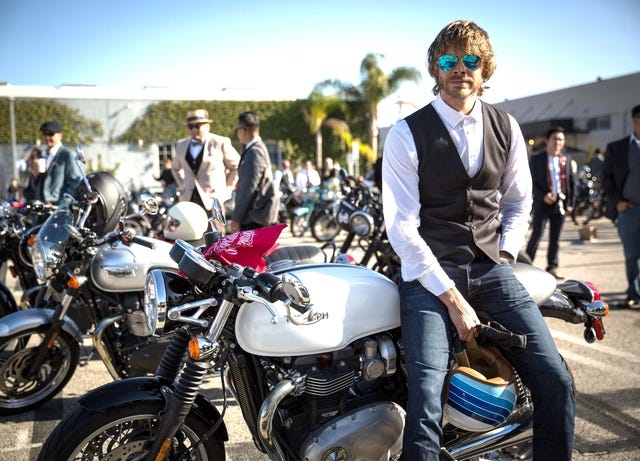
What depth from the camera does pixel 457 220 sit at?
7.65 feet

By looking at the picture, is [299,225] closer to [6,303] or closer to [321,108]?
[6,303]

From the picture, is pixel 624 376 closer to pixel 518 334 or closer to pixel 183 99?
pixel 518 334

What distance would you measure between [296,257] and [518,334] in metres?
1.83

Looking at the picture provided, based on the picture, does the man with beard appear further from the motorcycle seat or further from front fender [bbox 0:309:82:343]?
front fender [bbox 0:309:82:343]

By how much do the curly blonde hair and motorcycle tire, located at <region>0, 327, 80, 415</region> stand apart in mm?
2801

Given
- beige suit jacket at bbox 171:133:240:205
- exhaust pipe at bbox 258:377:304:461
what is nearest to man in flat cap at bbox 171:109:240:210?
beige suit jacket at bbox 171:133:240:205

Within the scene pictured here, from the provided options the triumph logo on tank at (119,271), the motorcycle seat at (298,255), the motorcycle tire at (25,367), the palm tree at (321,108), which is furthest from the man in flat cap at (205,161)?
the palm tree at (321,108)

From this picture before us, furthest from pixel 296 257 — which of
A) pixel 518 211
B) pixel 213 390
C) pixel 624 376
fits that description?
pixel 624 376

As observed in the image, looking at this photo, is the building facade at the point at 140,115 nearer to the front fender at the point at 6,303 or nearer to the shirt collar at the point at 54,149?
the shirt collar at the point at 54,149

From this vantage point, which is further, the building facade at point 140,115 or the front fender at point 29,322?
the building facade at point 140,115

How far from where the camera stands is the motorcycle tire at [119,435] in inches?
79.5

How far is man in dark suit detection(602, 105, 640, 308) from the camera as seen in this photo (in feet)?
19.4

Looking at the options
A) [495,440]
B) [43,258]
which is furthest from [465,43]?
[43,258]

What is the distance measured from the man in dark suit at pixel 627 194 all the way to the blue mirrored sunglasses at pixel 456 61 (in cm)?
434
